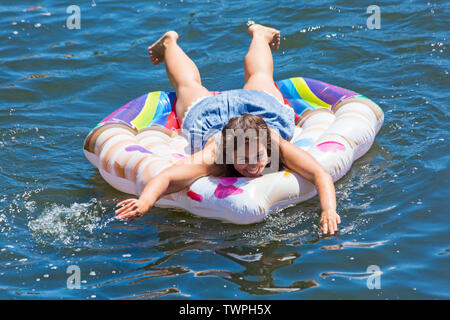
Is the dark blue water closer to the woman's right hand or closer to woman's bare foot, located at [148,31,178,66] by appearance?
the woman's right hand

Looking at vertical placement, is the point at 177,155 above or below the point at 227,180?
above

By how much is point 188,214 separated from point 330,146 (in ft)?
3.84

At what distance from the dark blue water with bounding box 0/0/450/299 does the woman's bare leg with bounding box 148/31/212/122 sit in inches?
36.4

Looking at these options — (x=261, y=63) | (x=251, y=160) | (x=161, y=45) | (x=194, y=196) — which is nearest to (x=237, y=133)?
(x=251, y=160)

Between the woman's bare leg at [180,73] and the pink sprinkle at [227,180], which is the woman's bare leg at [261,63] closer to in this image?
the woman's bare leg at [180,73]

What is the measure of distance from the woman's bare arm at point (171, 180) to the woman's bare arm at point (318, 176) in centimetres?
54

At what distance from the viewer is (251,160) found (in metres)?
4.56

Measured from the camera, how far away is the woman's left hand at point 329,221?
4.25 m

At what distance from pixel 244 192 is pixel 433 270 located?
1.31 meters

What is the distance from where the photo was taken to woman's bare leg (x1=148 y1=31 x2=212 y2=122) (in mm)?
5785

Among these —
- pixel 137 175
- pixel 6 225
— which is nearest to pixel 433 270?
pixel 137 175

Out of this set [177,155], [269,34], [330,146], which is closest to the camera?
[330,146]

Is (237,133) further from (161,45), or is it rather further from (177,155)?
(161,45)

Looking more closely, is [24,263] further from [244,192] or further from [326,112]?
[326,112]
